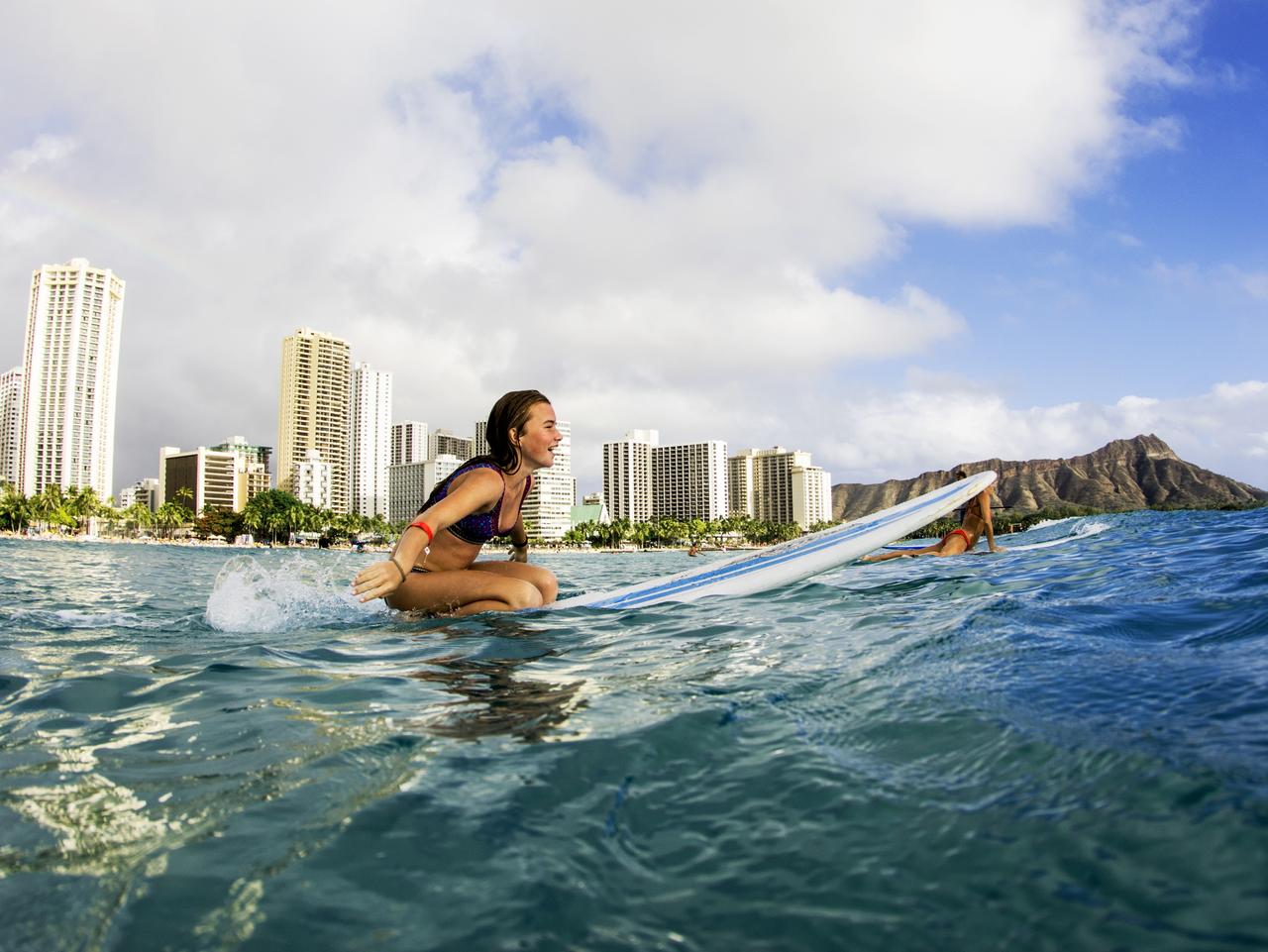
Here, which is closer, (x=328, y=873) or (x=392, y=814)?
(x=328, y=873)

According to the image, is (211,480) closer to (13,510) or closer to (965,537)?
(13,510)

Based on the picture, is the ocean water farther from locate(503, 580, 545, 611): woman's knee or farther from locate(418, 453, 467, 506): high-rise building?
locate(418, 453, 467, 506): high-rise building

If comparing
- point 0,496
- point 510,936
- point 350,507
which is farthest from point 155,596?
point 350,507

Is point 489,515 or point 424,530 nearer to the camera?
point 424,530

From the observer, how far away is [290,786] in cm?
232

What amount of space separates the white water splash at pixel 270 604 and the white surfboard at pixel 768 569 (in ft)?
8.08

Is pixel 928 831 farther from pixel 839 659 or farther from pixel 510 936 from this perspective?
pixel 839 659

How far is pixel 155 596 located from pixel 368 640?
29.5 feet

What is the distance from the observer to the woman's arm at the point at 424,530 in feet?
15.5

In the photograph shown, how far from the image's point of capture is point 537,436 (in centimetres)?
636

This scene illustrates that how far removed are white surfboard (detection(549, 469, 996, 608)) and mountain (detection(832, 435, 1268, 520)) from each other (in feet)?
422

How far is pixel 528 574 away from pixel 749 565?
2.28 meters

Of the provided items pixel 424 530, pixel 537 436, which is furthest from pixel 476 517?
pixel 424 530

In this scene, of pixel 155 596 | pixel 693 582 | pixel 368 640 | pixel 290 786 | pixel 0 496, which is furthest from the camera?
pixel 0 496
